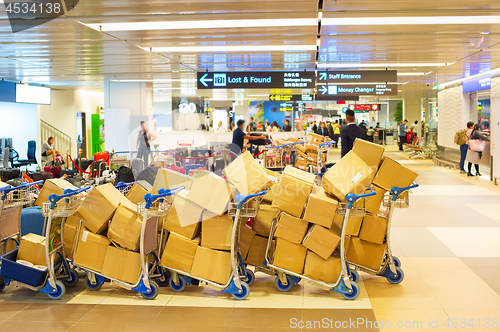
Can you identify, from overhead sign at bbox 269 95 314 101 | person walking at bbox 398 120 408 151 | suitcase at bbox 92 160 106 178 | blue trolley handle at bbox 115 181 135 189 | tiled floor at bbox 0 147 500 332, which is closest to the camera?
tiled floor at bbox 0 147 500 332

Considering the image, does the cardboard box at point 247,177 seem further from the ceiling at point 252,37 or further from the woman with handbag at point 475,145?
the woman with handbag at point 475,145

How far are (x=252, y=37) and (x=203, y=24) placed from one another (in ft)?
4.10

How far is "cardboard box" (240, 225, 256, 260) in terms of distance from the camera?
462cm

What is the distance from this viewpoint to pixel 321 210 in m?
4.23

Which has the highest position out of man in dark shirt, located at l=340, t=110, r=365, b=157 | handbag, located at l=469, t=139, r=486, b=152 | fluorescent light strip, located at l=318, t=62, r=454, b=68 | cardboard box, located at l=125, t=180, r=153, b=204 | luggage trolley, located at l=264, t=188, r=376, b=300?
fluorescent light strip, located at l=318, t=62, r=454, b=68

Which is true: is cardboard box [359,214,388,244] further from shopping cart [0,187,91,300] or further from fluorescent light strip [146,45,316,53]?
fluorescent light strip [146,45,316,53]

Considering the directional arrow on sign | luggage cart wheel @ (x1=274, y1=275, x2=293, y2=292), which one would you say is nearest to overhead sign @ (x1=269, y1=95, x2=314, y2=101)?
the directional arrow on sign

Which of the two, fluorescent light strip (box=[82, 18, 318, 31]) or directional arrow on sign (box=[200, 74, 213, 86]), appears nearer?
fluorescent light strip (box=[82, 18, 318, 31])

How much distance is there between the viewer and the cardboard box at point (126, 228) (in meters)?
4.30

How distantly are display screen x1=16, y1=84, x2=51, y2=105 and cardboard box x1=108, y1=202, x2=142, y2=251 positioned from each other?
1425 cm

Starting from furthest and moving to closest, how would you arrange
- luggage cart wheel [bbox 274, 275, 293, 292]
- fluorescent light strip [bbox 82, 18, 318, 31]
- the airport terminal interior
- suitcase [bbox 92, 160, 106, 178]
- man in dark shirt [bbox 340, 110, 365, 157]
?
suitcase [bbox 92, 160, 106, 178]
man in dark shirt [bbox 340, 110, 365, 157]
fluorescent light strip [bbox 82, 18, 318, 31]
luggage cart wheel [bbox 274, 275, 293, 292]
the airport terminal interior

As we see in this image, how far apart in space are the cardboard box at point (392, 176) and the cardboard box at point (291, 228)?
35.6 inches

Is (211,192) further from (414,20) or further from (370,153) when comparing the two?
(414,20)

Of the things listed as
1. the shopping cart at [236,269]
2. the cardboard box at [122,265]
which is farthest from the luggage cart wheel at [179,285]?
the cardboard box at [122,265]
